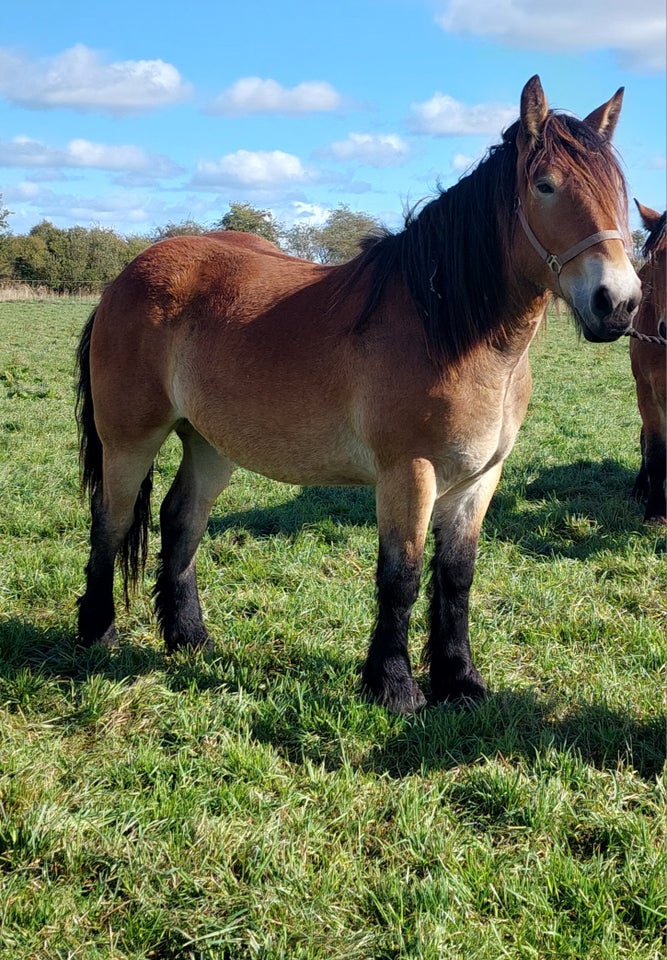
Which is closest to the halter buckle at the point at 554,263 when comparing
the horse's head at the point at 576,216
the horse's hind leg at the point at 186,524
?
the horse's head at the point at 576,216

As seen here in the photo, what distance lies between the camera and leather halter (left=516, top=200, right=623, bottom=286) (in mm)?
2809

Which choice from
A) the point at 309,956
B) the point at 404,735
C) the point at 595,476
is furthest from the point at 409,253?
the point at 595,476

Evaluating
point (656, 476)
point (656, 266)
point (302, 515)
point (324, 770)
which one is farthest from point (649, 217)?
point (324, 770)

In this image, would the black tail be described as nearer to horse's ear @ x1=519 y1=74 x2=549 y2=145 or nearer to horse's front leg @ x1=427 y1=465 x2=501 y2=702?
horse's front leg @ x1=427 y1=465 x2=501 y2=702

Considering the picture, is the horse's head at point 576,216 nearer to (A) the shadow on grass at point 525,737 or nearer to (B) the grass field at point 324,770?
(B) the grass field at point 324,770

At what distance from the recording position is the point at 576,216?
2869 mm

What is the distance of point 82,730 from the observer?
11.0ft

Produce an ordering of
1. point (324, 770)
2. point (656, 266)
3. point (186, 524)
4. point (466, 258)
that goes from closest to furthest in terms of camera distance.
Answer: point (324, 770) → point (466, 258) → point (186, 524) → point (656, 266)

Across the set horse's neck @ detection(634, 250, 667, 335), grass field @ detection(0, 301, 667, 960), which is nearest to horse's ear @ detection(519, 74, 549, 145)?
grass field @ detection(0, 301, 667, 960)

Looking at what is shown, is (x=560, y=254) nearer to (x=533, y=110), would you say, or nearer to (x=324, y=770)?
(x=533, y=110)

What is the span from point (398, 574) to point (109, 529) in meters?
1.84

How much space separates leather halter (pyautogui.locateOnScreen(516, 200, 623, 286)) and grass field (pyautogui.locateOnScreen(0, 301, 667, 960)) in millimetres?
529

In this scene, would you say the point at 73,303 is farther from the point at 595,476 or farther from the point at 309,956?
the point at 309,956

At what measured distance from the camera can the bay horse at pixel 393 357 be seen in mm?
2971
